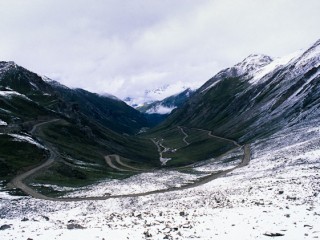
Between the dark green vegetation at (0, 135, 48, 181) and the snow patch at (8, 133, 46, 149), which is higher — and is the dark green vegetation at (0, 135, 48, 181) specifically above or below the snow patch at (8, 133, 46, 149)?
below

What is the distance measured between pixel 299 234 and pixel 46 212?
31.9 metres

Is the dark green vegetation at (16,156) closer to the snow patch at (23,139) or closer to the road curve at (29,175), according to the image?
the snow patch at (23,139)

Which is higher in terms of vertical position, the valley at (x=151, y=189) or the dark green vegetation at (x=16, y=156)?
the dark green vegetation at (x=16, y=156)

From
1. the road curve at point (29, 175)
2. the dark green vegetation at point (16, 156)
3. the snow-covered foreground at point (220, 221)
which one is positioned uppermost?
the dark green vegetation at point (16, 156)

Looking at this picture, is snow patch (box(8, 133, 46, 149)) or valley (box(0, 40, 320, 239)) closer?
valley (box(0, 40, 320, 239))

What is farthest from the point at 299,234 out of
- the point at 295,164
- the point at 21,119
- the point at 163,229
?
the point at 21,119

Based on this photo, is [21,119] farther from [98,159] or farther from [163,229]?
[163,229]

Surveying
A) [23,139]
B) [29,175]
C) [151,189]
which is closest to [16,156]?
[23,139]

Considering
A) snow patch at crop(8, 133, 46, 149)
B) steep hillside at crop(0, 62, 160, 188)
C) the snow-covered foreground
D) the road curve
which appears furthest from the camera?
snow patch at crop(8, 133, 46, 149)

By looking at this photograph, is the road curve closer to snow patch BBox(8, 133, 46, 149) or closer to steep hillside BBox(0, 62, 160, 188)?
steep hillside BBox(0, 62, 160, 188)

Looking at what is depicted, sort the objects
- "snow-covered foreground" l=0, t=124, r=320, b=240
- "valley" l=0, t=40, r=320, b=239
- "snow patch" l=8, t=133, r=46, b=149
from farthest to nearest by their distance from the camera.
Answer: "snow patch" l=8, t=133, r=46, b=149, "valley" l=0, t=40, r=320, b=239, "snow-covered foreground" l=0, t=124, r=320, b=240

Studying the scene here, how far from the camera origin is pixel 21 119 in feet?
468

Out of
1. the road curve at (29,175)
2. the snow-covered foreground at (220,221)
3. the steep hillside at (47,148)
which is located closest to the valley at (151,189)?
the snow-covered foreground at (220,221)

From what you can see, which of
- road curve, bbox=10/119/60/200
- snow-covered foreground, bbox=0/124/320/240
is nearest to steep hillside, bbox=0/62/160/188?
road curve, bbox=10/119/60/200
